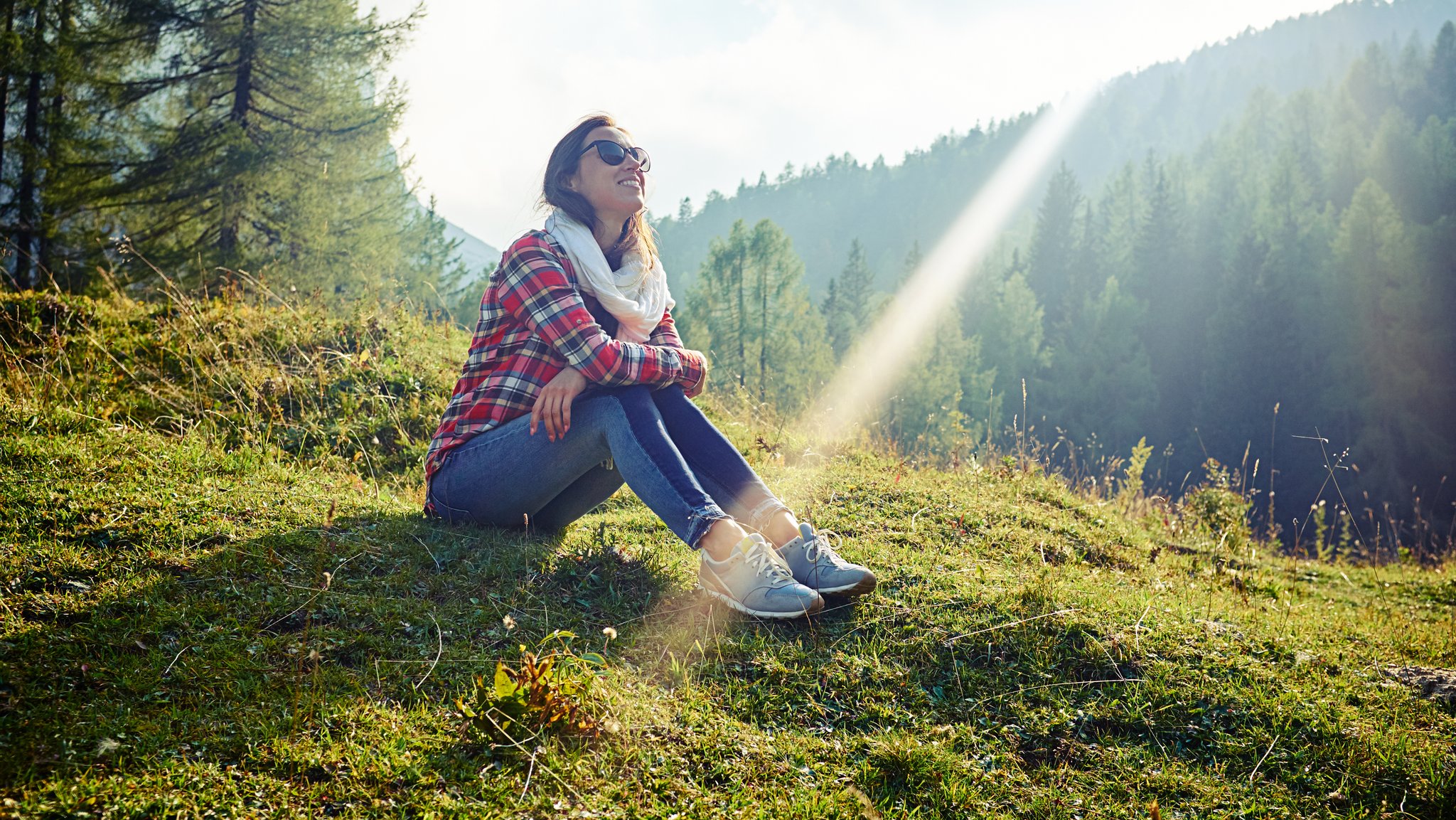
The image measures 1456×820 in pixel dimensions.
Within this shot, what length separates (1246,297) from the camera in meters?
44.6

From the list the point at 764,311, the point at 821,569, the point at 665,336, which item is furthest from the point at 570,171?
the point at 764,311

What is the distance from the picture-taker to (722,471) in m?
2.99

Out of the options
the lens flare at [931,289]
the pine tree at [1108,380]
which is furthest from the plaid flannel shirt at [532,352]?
the pine tree at [1108,380]

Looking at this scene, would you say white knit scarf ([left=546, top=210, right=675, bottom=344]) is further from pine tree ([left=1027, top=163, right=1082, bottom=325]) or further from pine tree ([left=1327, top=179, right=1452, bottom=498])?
pine tree ([left=1027, top=163, right=1082, bottom=325])

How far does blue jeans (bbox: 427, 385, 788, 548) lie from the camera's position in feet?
8.97

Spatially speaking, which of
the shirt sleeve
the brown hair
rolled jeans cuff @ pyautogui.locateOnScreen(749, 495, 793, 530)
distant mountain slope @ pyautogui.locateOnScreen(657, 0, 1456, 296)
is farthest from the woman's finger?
distant mountain slope @ pyautogui.locateOnScreen(657, 0, 1456, 296)

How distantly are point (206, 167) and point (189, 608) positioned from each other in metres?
12.6

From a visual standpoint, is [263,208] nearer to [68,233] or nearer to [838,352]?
[68,233]

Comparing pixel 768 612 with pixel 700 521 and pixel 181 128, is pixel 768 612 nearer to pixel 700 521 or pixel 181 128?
pixel 700 521

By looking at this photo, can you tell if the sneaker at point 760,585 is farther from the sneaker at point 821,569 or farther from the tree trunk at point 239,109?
the tree trunk at point 239,109

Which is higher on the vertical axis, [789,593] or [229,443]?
[229,443]

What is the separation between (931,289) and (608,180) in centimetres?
5279

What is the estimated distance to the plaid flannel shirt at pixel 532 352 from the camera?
2873 millimetres

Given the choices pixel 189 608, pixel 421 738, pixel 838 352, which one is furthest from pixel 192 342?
pixel 838 352
